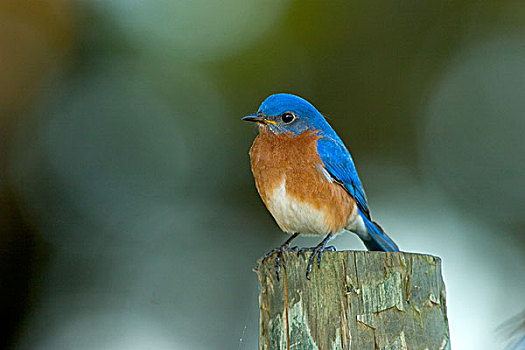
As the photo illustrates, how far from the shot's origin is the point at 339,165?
5227mm

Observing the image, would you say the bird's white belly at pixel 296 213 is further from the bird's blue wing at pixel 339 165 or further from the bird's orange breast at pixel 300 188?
the bird's blue wing at pixel 339 165

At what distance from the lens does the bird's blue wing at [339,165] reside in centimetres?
518

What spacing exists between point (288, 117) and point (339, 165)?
1.89 feet

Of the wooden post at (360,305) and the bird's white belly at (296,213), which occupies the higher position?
the bird's white belly at (296,213)

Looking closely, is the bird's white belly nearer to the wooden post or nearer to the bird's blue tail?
the bird's blue tail

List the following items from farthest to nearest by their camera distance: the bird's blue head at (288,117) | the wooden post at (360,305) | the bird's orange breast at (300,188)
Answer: the bird's blue head at (288,117) < the bird's orange breast at (300,188) < the wooden post at (360,305)

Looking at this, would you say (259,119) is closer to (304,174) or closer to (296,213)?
(304,174)

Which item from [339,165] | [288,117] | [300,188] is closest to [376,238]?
→ [339,165]

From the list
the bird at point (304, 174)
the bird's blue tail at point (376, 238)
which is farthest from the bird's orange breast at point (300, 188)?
the bird's blue tail at point (376, 238)

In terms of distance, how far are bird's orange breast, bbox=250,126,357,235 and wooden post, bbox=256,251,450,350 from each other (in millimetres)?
1810

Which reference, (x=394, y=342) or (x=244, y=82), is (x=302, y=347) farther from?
(x=244, y=82)

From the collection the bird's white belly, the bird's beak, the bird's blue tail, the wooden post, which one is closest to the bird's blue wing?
the bird's blue tail

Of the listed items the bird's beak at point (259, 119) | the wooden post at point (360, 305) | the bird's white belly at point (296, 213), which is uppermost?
the bird's beak at point (259, 119)

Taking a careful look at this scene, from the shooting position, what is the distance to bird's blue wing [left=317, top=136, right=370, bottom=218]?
17.0 feet
